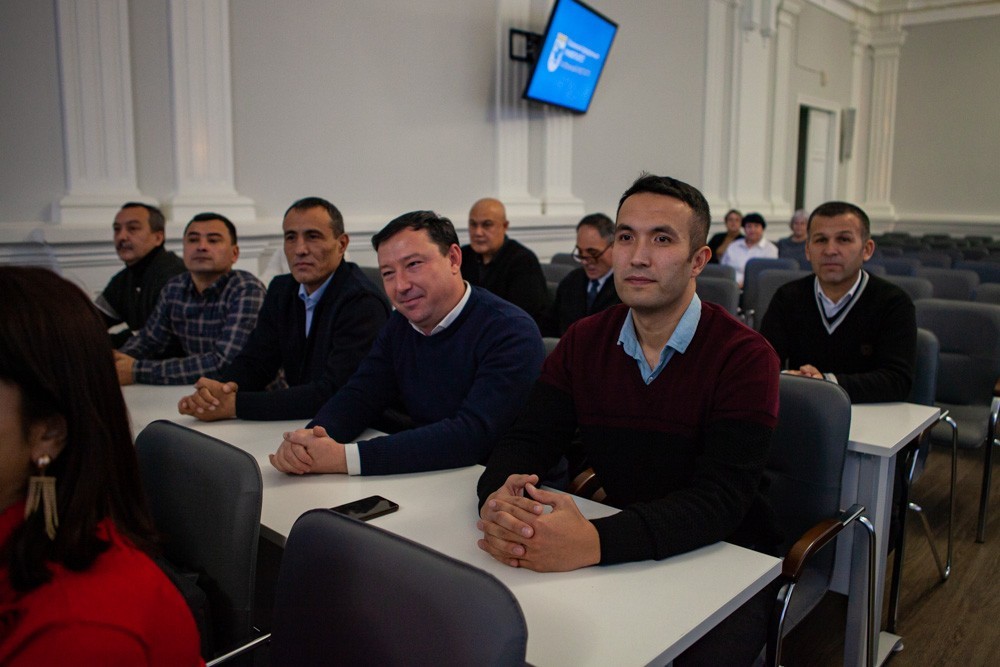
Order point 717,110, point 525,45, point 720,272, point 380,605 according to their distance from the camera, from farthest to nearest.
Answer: point 717,110, point 525,45, point 720,272, point 380,605

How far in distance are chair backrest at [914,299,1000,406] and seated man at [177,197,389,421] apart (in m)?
2.21

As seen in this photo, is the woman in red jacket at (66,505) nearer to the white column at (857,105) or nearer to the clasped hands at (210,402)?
the clasped hands at (210,402)

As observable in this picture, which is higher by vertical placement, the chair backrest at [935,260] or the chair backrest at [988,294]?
the chair backrest at [935,260]

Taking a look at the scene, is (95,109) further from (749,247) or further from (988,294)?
(749,247)

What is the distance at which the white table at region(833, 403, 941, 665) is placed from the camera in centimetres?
192

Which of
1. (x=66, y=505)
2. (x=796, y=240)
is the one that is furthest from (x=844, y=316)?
(x=796, y=240)

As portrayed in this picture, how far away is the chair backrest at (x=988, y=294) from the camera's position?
412 cm

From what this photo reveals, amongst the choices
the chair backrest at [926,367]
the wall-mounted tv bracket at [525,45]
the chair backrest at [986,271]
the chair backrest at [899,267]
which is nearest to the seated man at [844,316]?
the chair backrest at [926,367]

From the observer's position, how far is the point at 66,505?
2.71ft

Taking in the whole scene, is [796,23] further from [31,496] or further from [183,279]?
[31,496]

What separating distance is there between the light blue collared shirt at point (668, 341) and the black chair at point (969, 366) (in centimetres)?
188

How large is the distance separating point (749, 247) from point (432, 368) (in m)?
5.61

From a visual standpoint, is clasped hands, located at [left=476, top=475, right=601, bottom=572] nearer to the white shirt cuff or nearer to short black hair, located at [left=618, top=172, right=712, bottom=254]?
the white shirt cuff

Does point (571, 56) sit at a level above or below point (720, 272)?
above
